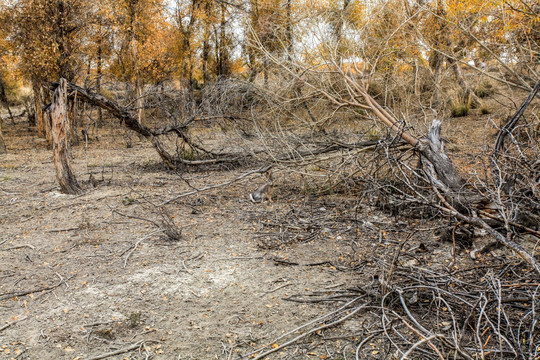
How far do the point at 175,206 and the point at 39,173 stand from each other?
185 inches

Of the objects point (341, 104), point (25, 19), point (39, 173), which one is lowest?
point (39, 173)

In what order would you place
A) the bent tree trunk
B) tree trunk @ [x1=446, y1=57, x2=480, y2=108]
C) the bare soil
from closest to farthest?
the bare soil
the bent tree trunk
tree trunk @ [x1=446, y1=57, x2=480, y2=108]

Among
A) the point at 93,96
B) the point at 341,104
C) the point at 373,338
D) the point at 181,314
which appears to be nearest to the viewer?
the point at 373,338

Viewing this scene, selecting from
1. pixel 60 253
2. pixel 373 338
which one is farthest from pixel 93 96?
pixel 373 338

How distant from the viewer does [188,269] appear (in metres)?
4.13

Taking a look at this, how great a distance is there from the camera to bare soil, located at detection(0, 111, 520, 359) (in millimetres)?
2982

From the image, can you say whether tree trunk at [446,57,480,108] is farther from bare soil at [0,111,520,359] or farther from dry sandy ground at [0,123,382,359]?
dry sandy ground at [0,123,382,359]

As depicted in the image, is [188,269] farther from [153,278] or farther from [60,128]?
[60,128]

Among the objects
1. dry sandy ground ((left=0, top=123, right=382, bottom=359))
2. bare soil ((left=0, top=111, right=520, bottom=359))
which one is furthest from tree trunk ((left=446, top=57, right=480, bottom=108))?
dry sandy ground ((left=0, top=123, right=382, bottom=359))

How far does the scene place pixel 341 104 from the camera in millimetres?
6117

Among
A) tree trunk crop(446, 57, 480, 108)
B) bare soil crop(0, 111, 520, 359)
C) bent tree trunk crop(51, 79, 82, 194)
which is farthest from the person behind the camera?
tree trunk crop(446, 57, 480, 108)

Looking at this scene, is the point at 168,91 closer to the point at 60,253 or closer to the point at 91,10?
the point at 60,253

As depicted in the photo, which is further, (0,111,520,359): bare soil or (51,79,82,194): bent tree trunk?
(51,79,82,194): bent tree trunk

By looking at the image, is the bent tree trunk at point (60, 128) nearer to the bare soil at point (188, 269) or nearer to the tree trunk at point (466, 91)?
the bare soil at point (188, 269)
